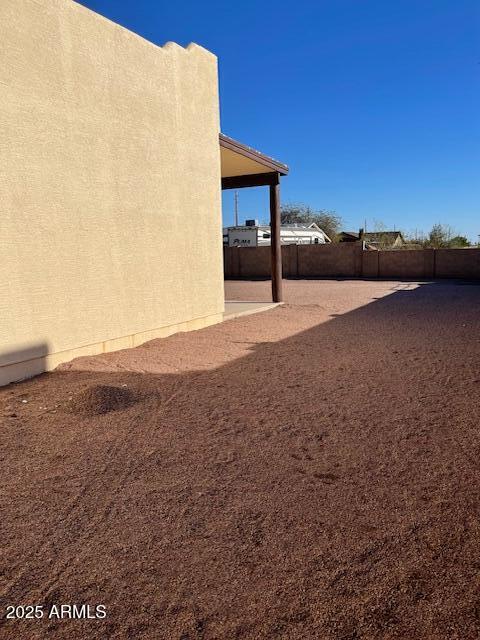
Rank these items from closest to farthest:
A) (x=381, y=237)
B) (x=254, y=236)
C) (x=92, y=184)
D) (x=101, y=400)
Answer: (x=101, y=400)
(x=92, y=184)
(x=254, y=236)
(x=381, y=237)

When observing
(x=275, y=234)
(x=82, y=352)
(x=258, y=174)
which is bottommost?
(x=82, y=352)

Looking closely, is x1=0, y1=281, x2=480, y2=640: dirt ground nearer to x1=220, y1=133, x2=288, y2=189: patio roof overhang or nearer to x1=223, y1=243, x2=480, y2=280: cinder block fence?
x1=220, y1=133, x2=288, y2=189: patio roof overhang

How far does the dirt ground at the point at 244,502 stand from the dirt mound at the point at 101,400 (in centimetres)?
3

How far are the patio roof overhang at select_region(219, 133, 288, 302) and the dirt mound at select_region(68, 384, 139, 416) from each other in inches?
284

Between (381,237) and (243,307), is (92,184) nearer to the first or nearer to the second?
(243,307)

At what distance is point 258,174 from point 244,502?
39.5 feet

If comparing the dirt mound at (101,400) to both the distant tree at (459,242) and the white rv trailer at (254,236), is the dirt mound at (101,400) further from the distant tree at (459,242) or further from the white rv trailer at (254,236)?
the distant tree at (459,242)

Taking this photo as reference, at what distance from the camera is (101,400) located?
524cm

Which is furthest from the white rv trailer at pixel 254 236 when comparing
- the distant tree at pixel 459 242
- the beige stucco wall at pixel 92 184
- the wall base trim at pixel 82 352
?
the wall base trim at pixel 82 352

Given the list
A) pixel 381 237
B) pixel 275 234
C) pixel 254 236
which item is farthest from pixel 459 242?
pixel 275 234

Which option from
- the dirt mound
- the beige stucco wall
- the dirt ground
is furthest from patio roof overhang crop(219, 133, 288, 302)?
the dirt mound

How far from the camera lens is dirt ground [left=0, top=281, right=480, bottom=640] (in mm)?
2213

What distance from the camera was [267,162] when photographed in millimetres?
12594

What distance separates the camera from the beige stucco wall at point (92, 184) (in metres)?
5.96
